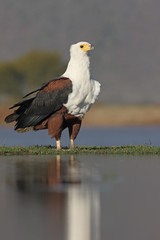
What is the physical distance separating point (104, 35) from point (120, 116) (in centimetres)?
8591

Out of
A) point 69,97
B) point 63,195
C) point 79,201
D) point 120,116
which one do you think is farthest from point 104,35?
point 79,201

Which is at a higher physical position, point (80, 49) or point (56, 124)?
point (80, 49)

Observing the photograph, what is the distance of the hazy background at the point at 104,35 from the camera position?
143 metres

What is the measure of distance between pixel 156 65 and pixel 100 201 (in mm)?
142025

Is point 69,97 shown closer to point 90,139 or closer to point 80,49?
point 80,49

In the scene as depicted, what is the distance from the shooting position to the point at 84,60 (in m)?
17.2

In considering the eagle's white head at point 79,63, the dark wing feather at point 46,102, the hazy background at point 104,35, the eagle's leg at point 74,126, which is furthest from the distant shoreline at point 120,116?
the hazy background at point 104,35

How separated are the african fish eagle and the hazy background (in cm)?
11631

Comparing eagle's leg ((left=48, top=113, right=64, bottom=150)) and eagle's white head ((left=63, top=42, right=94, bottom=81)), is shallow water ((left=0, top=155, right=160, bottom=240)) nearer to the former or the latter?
eagle's leg ((left=48, top=113, right=64, bottom=150))

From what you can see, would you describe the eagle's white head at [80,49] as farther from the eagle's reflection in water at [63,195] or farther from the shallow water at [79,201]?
the shallow water at [79,201]

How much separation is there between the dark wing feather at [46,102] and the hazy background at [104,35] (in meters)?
116

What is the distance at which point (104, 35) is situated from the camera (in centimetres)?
15700

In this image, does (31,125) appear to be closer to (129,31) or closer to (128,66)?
(128,66)

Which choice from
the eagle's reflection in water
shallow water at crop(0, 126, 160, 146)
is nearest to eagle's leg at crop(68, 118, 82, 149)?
shallow water at crop(0, 126, 160, 146)
